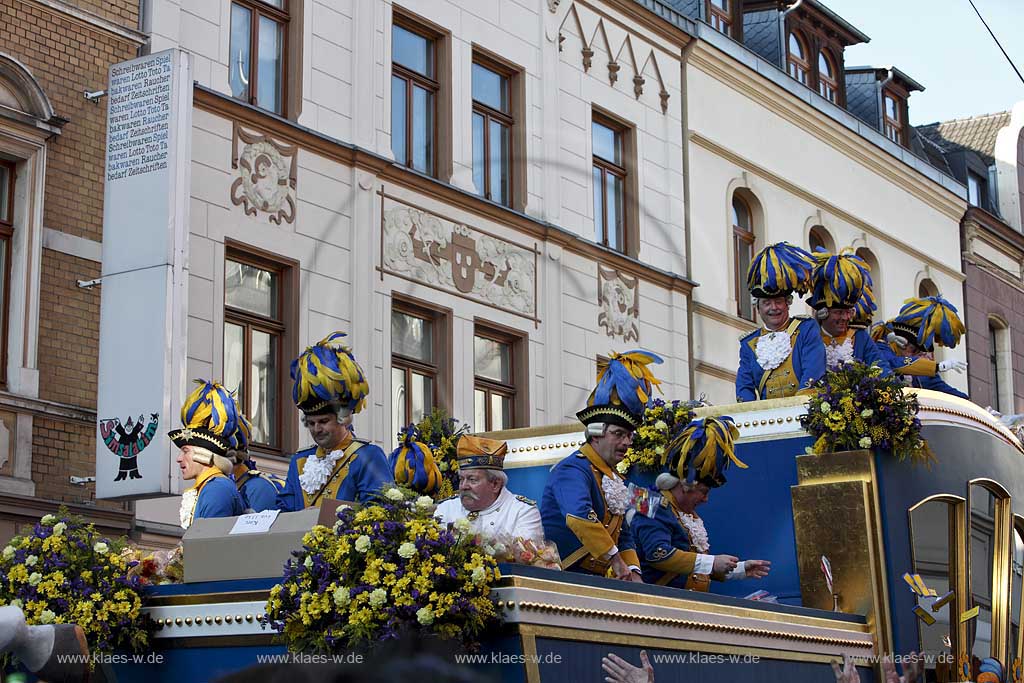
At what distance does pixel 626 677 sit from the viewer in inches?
234

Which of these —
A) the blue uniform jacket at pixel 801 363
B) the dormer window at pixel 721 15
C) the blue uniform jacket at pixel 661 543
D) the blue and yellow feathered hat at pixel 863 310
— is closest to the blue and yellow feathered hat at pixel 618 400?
the blue uniform jacket at pixel 661 543

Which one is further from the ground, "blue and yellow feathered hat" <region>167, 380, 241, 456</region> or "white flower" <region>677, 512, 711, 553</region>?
"blue and yellow feathered hat" <region>167, 380, 241, 456</region>

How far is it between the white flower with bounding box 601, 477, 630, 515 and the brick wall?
803 inches

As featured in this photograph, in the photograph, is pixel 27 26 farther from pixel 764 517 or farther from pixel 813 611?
pixel 813 611

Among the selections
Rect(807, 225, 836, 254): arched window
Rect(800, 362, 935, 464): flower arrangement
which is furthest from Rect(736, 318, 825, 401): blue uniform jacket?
Rect(807, 225, 836, 254): arched window

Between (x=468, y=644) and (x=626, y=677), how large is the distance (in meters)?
0.77

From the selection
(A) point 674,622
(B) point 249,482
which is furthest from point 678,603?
(B) point 249,482

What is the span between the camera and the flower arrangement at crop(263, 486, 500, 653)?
5.38 metres

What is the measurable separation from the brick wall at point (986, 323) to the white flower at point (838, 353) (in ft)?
58.7

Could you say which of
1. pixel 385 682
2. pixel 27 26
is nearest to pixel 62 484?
pixel 27 26

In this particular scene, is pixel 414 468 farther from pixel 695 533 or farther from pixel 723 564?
pixel 723 564

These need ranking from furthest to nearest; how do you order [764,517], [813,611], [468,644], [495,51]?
[495,51] → [764,517] → [813,611] → [468,644]

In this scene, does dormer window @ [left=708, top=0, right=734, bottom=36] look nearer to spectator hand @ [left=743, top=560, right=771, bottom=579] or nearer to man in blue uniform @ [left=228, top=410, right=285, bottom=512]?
man in blue uniform @ [left=228, top=410, right=285, bottom=512]

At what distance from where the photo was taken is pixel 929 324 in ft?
37.0
